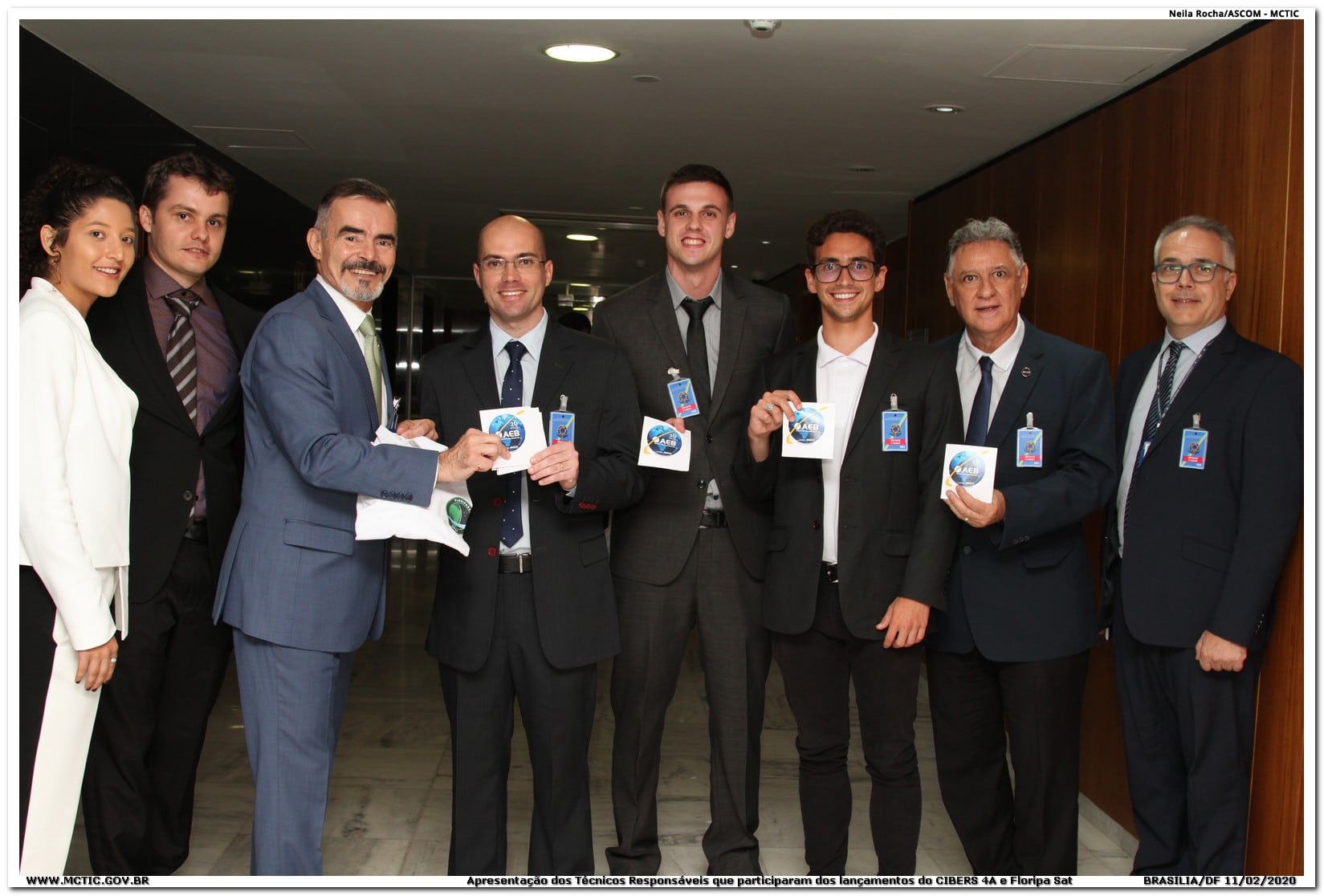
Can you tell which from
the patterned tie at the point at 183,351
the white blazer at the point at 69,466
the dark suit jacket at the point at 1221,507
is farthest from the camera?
the patterned tie at the point at 183,351

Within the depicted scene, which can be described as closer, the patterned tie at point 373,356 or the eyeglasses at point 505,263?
the patterned tie at point 373,356

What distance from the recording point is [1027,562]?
134 inches

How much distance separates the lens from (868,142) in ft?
19.7

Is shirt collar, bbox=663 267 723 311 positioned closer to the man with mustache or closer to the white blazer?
the man with mustache

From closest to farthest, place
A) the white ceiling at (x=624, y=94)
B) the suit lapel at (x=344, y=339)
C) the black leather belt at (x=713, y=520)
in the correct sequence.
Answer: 1. the suit lapel at (x=344, y=339)
2. the black leather belt at (x=713, y=520)
3. the white ceiling at (x=624, y=94)

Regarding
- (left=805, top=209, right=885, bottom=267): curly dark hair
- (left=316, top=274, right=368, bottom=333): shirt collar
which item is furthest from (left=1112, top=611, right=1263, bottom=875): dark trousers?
(left=316, top=274, right=368, bottom=333): shirt collar

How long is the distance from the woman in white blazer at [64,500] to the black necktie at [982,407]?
2.50 metres

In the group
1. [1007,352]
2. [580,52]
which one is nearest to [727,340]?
[1007,352]

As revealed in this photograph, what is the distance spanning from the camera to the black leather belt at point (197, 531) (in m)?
3.39

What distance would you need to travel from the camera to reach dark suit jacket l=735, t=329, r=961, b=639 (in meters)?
3.30

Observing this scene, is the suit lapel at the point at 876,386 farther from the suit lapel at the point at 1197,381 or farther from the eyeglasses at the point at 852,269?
the suit lapel at the point at 1197,381

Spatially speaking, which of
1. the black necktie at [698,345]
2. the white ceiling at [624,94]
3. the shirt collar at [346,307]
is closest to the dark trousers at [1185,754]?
the black necktie at [698,345]
